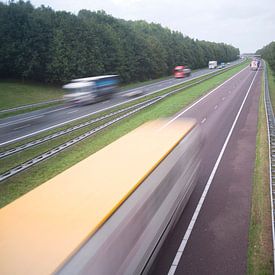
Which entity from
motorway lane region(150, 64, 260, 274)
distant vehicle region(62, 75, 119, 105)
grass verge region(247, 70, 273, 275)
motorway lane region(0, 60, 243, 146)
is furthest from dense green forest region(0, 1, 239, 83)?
grass verge region(247, 70, 273, 275)

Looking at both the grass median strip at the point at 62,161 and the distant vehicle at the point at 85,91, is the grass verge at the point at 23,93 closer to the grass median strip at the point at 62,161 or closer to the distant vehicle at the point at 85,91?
the distant vehicle at the point at 85,91

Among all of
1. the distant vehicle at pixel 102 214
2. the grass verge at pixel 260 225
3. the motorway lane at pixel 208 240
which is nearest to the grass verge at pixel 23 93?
the motorway lane at pixel 208 240

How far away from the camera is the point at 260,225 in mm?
9453

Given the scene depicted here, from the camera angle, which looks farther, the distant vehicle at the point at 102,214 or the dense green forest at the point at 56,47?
the dense green forest at the point at 56,47

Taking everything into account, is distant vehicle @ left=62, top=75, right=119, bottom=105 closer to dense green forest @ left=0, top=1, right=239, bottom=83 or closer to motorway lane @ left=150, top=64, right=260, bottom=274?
dense green forest @ left=0, top=1, right=239, bottom=83

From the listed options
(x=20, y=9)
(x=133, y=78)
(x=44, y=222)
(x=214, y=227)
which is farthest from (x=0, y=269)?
(x=133, y=78)

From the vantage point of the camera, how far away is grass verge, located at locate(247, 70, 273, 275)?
7770mm

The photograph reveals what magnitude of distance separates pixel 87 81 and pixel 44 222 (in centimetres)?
3092

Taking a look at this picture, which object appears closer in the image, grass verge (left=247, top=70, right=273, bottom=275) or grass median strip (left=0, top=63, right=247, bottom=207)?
grass verge (left=247, top=70, right=273, bottom=275)

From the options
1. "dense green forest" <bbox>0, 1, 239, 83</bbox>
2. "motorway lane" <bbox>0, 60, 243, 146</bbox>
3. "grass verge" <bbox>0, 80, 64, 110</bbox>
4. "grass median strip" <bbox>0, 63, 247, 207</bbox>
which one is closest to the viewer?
"grass median strip" <bbox>0, 63, 247, 207</bbox>

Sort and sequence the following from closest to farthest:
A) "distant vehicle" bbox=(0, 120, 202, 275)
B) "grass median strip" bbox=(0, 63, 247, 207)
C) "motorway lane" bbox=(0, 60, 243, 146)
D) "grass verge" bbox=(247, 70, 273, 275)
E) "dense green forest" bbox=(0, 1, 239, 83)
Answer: "distant vehicle" bbox=(0, 120, 202, 275) → "grass verge" bbox=(247, 70, 273, 275) → "grass median strip" bbox=(0, 63, 247, 207) → "motorway lane" bbox=(0, 60, 243, 146) → "dense green forest" bbox=(0, 1, 239, 83)

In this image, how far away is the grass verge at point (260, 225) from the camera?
306 inches

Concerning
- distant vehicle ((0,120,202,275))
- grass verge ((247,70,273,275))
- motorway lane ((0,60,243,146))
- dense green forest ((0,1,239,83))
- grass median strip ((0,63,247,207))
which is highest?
dense green forest ((0,1,239,83))

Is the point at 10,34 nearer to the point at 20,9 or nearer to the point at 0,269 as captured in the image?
the point at 20,9
